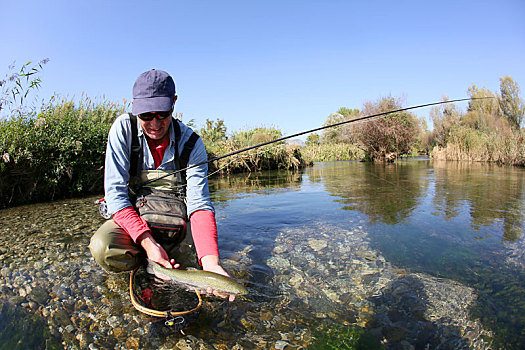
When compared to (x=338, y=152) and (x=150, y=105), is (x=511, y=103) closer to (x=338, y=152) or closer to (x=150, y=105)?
(x=338, y=152)

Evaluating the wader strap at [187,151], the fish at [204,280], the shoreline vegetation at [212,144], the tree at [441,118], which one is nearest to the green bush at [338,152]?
the shoreline vegetation at [212,144]

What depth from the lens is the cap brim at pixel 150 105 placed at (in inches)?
105

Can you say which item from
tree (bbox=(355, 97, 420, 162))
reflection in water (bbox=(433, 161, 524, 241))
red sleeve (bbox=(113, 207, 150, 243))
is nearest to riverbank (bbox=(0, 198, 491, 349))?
red sleeve (bbox=(113, 207, 150, 243))

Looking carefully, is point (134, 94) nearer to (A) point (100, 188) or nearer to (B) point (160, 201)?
(B) point (160, 201)

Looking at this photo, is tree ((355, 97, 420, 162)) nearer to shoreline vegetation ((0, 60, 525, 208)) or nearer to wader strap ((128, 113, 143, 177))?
shoreline vegetation ((0, 60, 525, 208))

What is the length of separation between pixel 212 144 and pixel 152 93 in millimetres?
14273

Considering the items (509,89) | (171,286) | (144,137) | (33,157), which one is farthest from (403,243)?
(509,89)

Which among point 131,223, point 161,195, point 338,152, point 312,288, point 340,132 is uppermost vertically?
point 340,132

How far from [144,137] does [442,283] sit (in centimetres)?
332

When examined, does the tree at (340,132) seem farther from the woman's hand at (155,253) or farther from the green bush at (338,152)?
the woman's hand at (155,253)

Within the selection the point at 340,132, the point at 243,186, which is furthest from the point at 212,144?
the point at 340,132

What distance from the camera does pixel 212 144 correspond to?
16.8 m

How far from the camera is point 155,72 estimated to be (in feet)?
9.23

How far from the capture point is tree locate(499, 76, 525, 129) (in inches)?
1307
